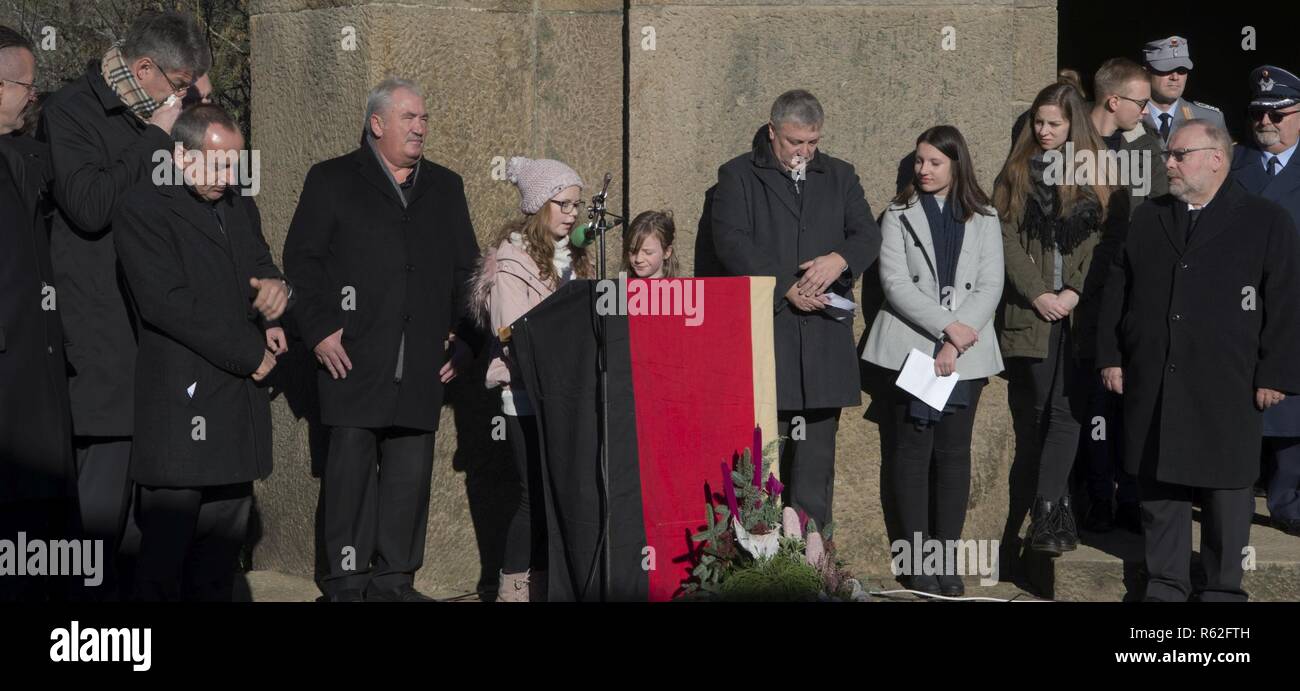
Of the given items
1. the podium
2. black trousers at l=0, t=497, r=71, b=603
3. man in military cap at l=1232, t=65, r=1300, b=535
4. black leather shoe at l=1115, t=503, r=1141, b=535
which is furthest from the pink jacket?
man in military cap at l=1232, t=65, r=1300, b=535

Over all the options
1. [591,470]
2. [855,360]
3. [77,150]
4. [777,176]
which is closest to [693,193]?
[777,176]

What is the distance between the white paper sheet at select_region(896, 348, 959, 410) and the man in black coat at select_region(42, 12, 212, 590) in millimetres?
3106

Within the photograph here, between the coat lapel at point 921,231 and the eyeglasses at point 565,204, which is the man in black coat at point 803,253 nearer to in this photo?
the coat lapel at point 921,231

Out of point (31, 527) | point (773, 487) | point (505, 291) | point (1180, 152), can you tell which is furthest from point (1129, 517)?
point (31, 527)

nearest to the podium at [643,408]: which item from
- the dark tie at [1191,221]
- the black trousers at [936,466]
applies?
the black trousers at [936,466]

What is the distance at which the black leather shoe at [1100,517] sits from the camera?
776cm

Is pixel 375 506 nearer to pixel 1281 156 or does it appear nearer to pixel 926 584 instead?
pixel 926 584

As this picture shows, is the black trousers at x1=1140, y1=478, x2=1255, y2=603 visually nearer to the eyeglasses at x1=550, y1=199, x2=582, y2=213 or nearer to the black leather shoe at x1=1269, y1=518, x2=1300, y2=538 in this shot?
the black leather shoe at x1=1269, y1=518, x2=1300, y2=538

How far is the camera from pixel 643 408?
6527mm

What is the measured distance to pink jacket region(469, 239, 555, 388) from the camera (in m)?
6.77

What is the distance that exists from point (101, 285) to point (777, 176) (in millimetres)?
2744

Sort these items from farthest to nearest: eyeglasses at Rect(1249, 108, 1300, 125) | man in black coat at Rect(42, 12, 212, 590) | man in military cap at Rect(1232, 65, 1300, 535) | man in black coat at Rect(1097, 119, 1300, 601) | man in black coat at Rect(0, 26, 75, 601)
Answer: eyeglasses at Rect(1249, 108, 1300, 125), man in military cap at Rect(1232, 65, 1300, 535), man in black coat at Rect(1097, 119, 1300, 601), man in black coat at Rect(42, 12, 212, 590), man in black coat at Rect(0, 26, 75, 601)

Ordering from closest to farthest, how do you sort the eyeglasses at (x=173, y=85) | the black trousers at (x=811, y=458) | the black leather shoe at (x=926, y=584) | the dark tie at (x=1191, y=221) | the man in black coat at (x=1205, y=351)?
the eyeglasses at (x=173, y=85), the man in black coat at (x=1205, y=351), the dark tie at (x=1191, y=221), the black trousers at (x=811, y=458), the black leather shoe at (x=926, y=584)

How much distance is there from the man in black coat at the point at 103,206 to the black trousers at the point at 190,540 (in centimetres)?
33
